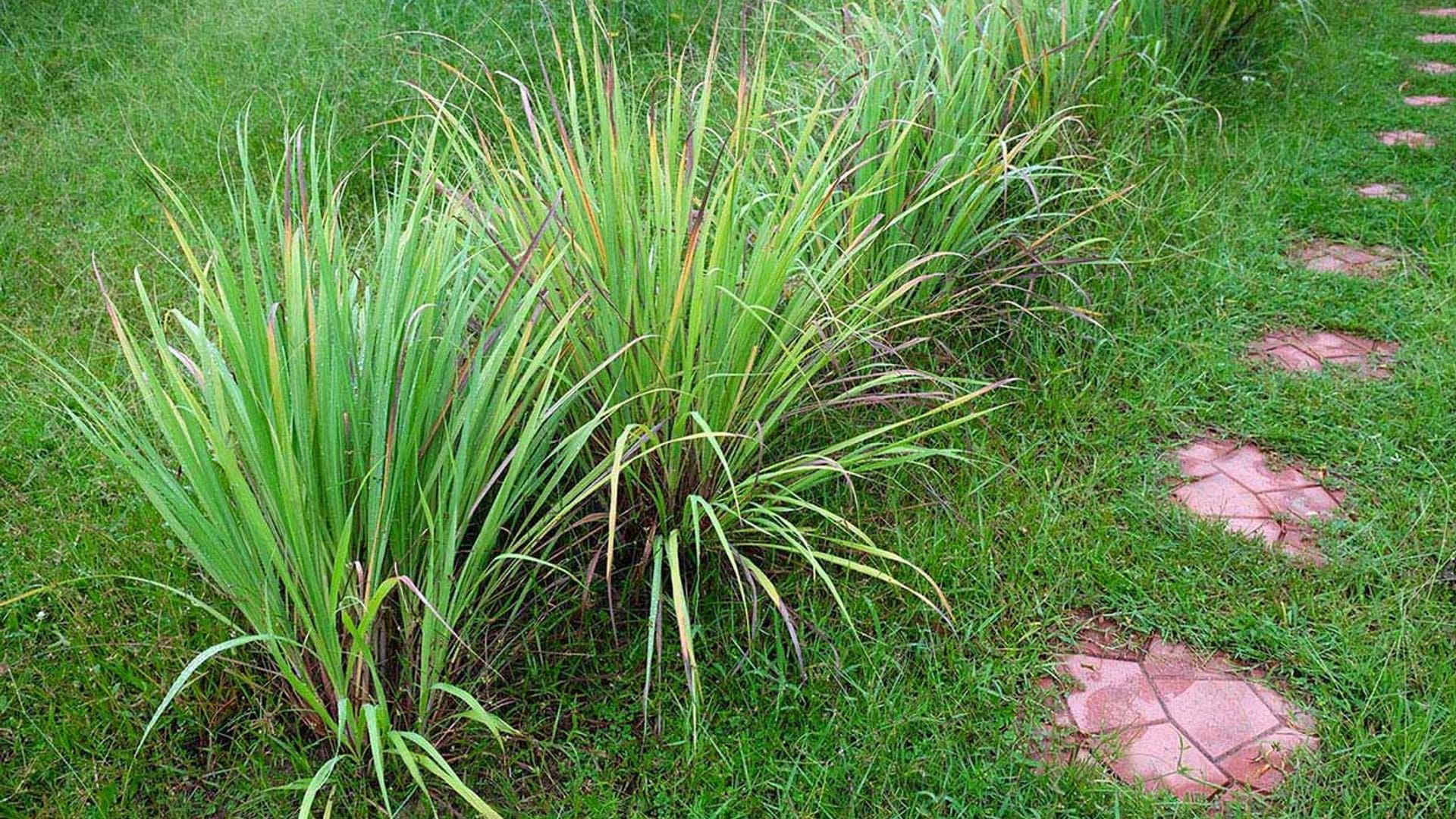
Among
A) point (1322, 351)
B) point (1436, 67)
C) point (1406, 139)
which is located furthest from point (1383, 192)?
point (1436, 67)

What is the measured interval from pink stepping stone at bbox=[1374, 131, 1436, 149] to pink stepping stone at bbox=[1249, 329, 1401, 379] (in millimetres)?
1663

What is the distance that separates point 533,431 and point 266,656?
69 centimetres

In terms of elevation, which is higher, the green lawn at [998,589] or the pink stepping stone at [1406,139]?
the pink stepping stone at [1406,139]

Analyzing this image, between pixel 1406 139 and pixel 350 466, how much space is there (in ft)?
14.3

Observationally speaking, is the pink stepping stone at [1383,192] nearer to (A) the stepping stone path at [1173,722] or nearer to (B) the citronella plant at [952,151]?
(B) the citronella plant at [952,151]

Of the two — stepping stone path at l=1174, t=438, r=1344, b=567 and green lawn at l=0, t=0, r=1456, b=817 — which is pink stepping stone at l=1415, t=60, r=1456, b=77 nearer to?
green lawn at l=0, t=0, r=1456, b=817

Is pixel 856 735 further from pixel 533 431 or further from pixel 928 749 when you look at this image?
pixel 533 431

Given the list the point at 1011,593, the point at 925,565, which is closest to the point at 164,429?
the point at 925,565

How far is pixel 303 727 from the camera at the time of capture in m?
1.91

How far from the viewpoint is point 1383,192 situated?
395 centimetres

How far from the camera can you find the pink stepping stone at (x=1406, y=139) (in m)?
4.28

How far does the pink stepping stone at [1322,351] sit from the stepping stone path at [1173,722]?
1.27 meters

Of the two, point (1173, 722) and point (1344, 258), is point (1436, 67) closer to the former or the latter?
point (1344, 258)

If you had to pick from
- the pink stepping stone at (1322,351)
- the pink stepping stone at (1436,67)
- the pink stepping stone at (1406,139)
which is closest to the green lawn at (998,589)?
the pink stepping stone at (1322,351)
